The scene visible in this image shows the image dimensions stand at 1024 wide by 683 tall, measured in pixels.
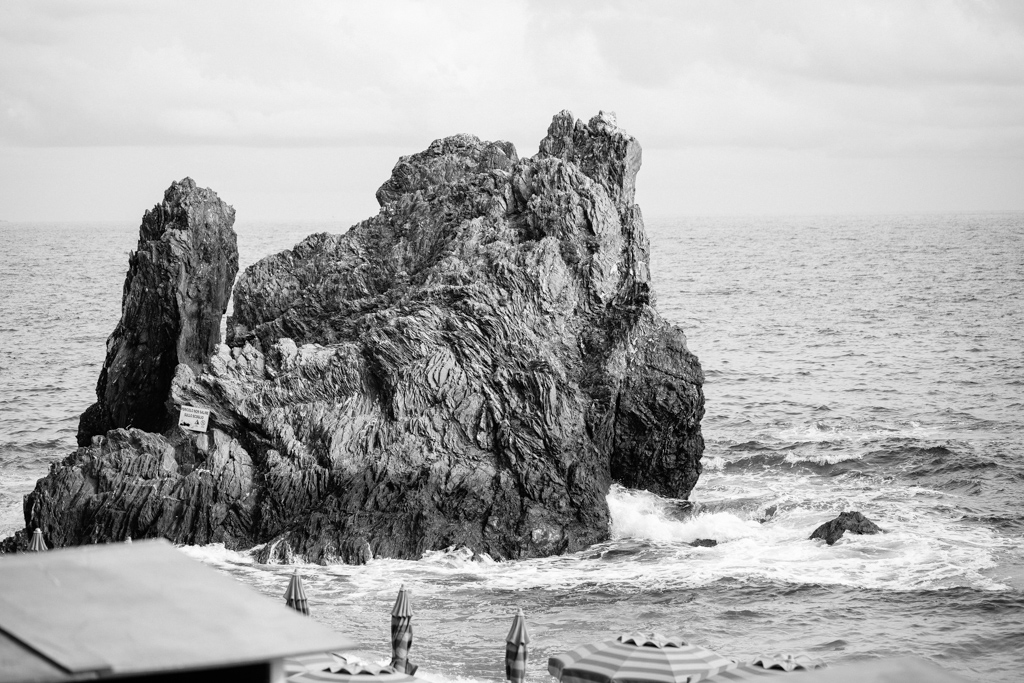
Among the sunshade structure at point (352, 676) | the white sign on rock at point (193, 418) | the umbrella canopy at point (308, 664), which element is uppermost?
the white sign on rock at point (193, 418)

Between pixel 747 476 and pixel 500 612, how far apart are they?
17.1m

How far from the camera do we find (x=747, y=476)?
4109cm

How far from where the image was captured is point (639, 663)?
Answer: 1783 cm

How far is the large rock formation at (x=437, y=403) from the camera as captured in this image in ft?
99.2

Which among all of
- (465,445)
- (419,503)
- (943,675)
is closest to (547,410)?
(465,445)

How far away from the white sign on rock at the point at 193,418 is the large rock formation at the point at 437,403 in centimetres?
41

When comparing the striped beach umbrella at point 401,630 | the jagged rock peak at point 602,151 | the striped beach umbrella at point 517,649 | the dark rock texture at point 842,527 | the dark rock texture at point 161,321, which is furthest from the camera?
the jagged rock peak at point 602,151

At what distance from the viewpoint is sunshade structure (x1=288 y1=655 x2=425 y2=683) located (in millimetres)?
15570

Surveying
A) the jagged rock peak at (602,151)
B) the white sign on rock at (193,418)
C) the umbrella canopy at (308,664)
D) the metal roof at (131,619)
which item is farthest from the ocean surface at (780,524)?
the metal roof at (131,619)

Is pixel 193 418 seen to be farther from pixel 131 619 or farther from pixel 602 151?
pixel 131 619

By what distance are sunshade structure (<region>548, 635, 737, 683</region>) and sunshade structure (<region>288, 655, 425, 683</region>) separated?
124 inches

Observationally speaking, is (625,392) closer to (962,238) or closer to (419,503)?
(419,503)

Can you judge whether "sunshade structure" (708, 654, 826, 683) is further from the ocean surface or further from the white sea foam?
the white sea foam

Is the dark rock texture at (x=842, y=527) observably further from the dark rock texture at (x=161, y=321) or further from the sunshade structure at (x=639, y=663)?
the dark rock texture at (x=161, y=321)
